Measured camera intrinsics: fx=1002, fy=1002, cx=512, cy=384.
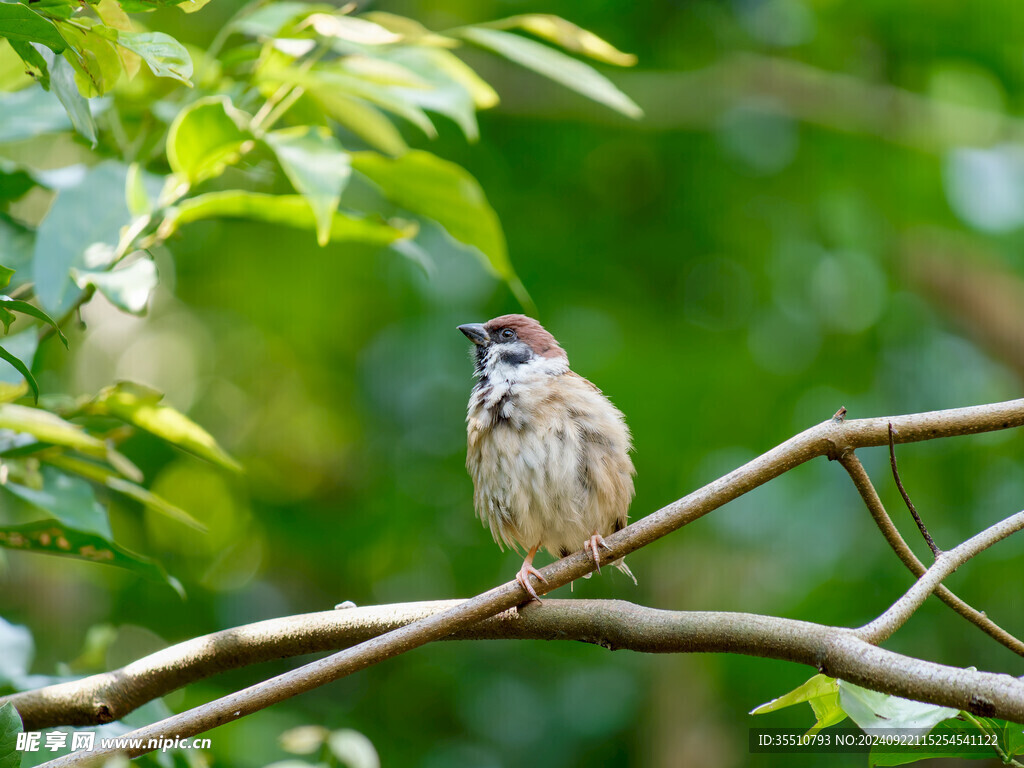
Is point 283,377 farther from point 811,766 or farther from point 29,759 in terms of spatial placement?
point 29,759

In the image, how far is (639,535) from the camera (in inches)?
81.4

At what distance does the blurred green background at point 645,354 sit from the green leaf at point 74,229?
308 centimetres

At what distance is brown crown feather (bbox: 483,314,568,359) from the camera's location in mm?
3893

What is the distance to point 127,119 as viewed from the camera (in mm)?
3102

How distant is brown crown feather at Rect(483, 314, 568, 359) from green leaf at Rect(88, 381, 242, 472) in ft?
5.69

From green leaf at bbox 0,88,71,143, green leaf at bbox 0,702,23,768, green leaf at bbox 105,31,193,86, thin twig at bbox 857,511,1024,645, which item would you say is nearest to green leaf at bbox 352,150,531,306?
green leaf at bbox 0,88,71,143

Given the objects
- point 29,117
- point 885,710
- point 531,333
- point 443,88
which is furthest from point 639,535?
point 531,333

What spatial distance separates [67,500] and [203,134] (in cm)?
94

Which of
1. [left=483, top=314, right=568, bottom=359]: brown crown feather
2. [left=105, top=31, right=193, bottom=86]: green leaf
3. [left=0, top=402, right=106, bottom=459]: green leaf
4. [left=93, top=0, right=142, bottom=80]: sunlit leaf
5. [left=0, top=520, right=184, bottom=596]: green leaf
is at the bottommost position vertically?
[left=0, top=520, right=184, bottom=596]: green leaf

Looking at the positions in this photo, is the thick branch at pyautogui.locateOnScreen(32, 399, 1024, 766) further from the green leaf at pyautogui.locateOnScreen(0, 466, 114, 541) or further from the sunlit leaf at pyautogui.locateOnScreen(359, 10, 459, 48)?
the sunlit leaf at pyautogui.locateOnScreen(359, 10, 459, 48)

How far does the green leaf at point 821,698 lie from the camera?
1.83 m

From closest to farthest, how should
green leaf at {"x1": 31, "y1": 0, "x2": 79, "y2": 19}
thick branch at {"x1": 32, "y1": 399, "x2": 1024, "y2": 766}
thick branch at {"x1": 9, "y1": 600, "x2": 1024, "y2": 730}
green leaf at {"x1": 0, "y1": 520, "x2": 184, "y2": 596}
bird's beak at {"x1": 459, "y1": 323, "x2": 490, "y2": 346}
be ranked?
1. green leaf at {"x1": 31, "y1": 0, "x2": 79, "y2": 19}
2. thick branch at {"x1": 32, "y1": 399, "x2": 1024, "y2": 766}
3. thick branch at {"x1": 9, "y1": 600, "x2": 1024, "y2": 730}
4. green leaf at {"x1": 0, "y1": 520, "x2": 184, "y2": 596}
5. bird's beak at {"x1": 459, "y1": 323, "x2": 490, "y2": 346}

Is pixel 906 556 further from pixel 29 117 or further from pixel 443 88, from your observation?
pixel 29 117

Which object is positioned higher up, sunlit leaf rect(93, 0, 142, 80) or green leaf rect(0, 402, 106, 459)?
sunlit leaf rect(93, 0, 142, 80)
